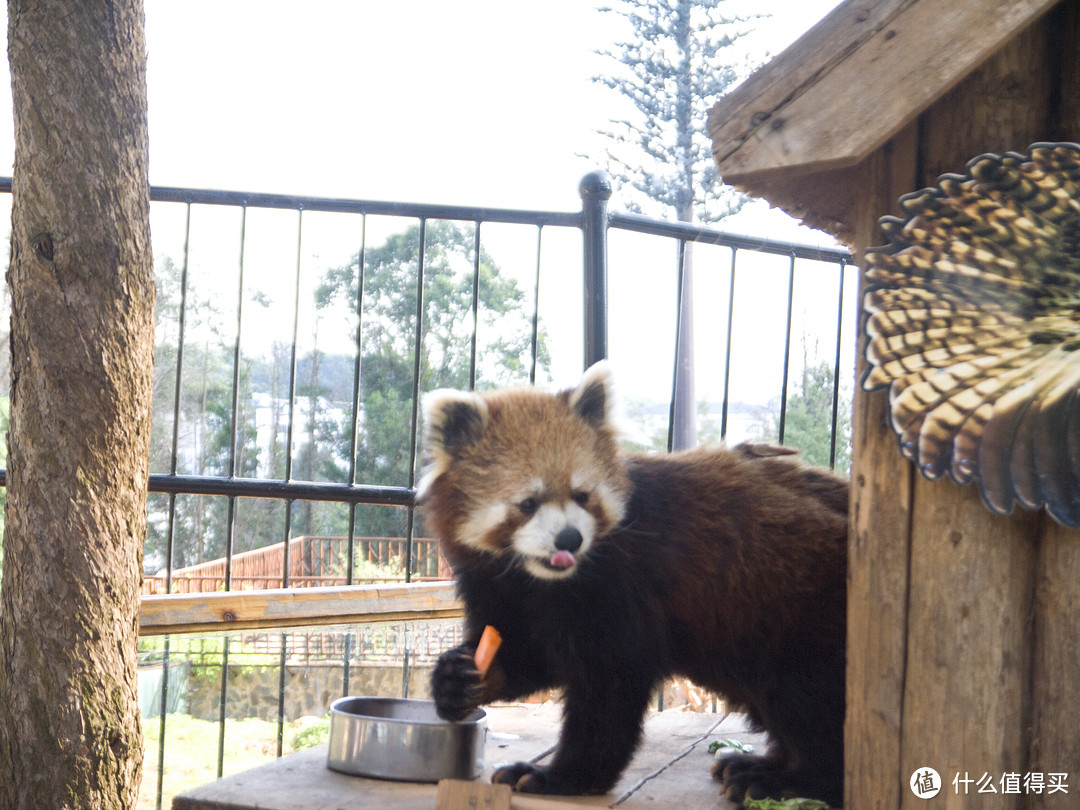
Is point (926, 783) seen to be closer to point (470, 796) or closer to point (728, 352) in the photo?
point (470, 796)

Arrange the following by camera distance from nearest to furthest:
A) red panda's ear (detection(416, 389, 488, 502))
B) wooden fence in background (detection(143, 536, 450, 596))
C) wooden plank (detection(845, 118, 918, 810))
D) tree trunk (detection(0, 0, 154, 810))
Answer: wooden plank (detection(845, 118, 918, 810))
red panda's ear (detection(416, 389, 488, 502))
tree trunk (detection(0, 0, 154, 810))
wooden fence in background (detection(143, 536, 450, 596))

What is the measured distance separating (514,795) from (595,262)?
1916 mm

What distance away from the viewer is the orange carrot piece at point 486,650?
2.15 metres

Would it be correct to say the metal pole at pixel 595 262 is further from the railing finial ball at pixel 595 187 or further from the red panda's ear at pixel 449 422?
the red panda's ear at pixel 449 422

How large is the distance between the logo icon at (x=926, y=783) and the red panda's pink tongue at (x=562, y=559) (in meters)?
0.77

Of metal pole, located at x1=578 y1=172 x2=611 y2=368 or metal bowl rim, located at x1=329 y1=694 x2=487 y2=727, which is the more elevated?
metal pole, located at x1=578 y1=172 x2=611 y2=368

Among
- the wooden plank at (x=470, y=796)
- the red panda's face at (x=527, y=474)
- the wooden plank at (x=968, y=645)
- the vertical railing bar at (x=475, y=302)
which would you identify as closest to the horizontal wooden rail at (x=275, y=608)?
the vertical railing bar at (x=475, y=302)

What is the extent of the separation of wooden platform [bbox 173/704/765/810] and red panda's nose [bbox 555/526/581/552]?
0.53 metres

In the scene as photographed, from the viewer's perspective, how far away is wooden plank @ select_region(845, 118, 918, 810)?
1764 millimetres

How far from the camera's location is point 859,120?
1668 millimetres

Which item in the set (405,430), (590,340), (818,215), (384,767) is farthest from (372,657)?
(818,215)

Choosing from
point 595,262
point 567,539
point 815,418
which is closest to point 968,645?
point 567,539

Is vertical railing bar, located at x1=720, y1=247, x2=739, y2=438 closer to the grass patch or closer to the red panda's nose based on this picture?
the red panda's nose

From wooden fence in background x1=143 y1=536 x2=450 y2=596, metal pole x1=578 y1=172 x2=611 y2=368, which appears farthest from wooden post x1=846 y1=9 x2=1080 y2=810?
wooden fence in background x1=143 y1=536 x2=450 y2=596
